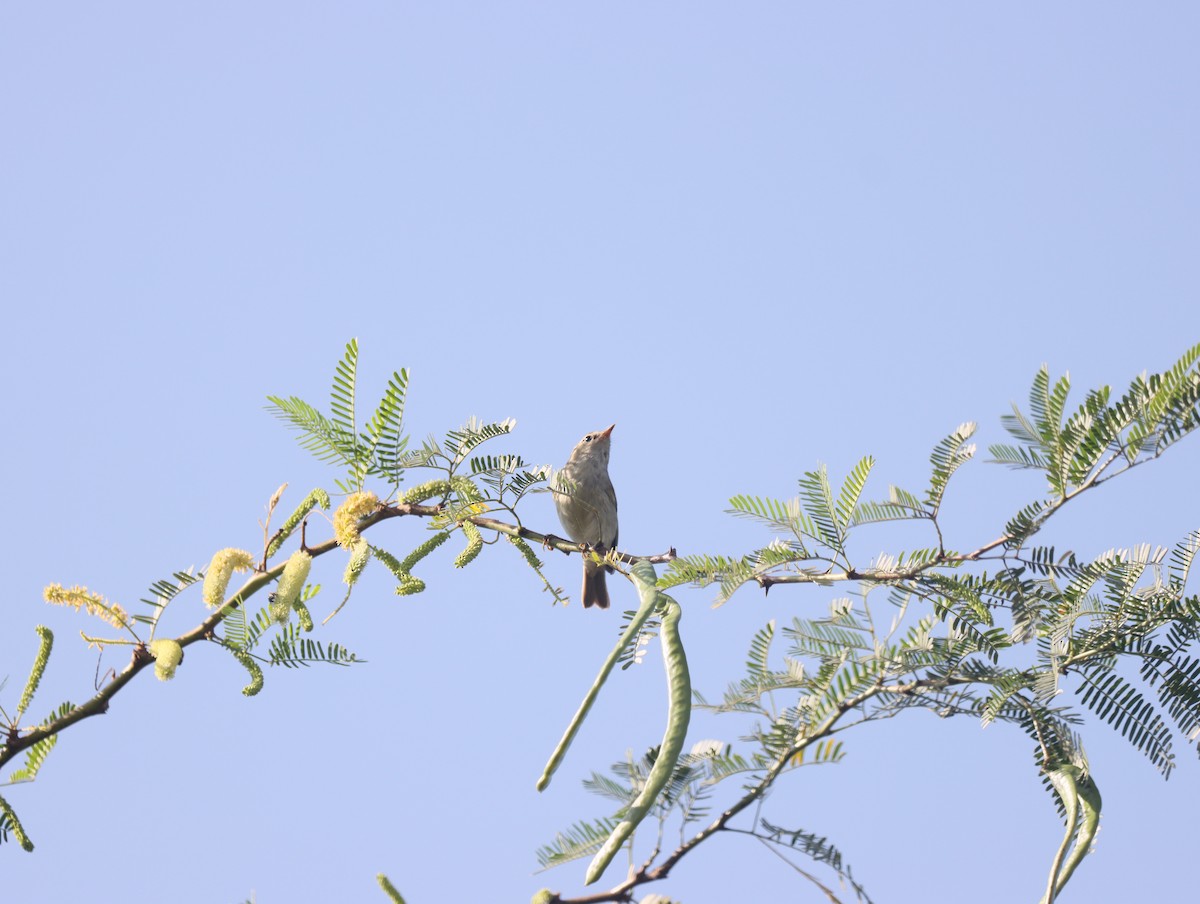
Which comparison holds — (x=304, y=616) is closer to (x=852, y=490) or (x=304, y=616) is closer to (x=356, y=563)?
(x=356, y=563)

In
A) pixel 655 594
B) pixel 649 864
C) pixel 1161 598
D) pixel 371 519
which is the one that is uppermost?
pixel 371 519

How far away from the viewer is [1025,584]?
256cm

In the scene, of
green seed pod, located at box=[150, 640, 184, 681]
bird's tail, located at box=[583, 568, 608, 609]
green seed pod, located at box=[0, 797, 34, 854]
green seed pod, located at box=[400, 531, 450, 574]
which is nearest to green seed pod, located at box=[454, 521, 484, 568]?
green seed pod, located at box=[400, 531, 450, 574]

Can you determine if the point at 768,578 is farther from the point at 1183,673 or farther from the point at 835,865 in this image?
the point at 1183,673

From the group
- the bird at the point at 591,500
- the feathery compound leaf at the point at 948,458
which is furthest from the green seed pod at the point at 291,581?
the bird at the point at 591,500

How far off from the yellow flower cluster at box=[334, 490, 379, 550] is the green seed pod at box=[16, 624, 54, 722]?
0.54 meters

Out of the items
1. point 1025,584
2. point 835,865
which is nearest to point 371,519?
point 835,865

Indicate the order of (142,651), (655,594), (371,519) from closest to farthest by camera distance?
(655,594) < (142,651) < (371,519)

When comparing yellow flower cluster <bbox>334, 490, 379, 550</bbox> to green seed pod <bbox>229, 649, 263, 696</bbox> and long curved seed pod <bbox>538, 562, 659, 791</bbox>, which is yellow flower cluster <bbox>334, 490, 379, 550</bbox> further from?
long curved seed pod <bbox>538, 562, 659, 791</bbox>

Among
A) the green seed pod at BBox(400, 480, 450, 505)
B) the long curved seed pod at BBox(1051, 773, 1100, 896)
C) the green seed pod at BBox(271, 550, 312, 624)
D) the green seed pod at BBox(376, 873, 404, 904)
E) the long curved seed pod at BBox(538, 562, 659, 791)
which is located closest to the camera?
the long curved seed pod at BBox(538, 562, 659, 791)

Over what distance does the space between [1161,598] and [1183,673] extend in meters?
0.15

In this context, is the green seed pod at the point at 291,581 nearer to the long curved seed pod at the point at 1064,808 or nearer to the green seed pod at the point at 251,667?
the green seed pod at the point at 251,667

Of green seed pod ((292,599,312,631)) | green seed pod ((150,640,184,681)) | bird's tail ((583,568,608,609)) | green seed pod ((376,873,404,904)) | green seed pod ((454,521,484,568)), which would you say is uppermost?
bird's tail ((583,568,608,609))

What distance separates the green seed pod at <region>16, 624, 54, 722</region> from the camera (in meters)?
2.22
